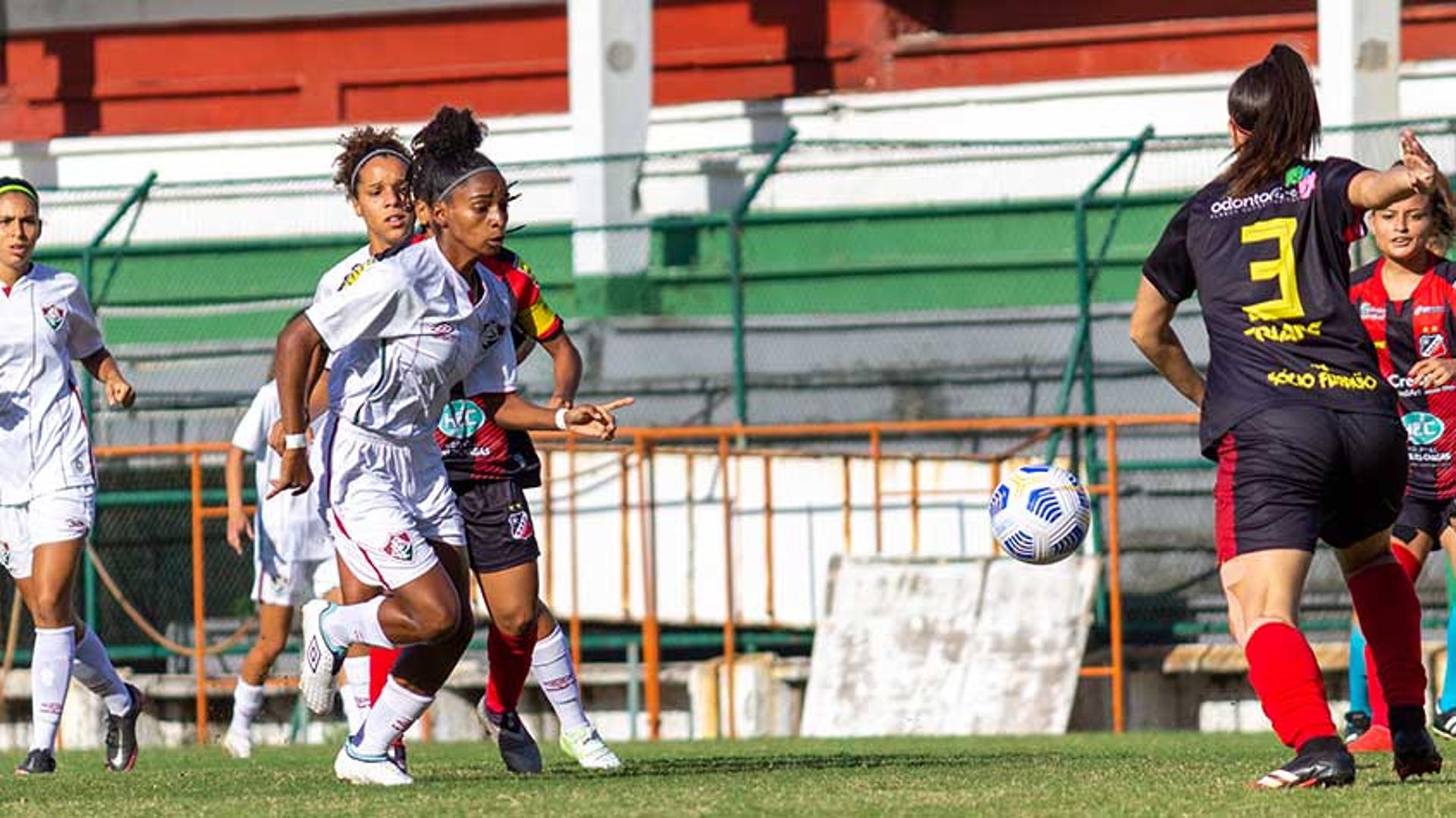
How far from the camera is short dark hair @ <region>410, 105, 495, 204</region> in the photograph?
325 inches

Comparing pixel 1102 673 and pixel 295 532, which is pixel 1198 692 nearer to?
pixel 1102 673

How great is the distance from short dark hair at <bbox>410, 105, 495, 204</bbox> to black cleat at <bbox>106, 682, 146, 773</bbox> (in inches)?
116

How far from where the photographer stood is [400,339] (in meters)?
8.06

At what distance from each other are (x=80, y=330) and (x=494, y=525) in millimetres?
2343

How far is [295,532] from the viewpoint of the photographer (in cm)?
1330

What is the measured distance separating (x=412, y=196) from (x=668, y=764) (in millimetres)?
2229

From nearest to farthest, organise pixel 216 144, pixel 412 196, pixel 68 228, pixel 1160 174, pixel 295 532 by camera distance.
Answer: pixel 412 196 → pixel 295 532 → pixel 1160 174 → pixel 68 228 → pixel 216 144

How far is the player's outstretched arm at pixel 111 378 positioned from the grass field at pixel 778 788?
1316 mm

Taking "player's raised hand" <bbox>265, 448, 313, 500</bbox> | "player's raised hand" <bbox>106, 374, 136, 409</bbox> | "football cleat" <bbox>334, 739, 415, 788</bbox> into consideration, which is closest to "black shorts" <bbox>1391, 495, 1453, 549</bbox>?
"football cleat" <bbox>334, 739, 415, 788</bbox>

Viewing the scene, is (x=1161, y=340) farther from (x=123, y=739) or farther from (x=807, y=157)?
(x=807, y=157)

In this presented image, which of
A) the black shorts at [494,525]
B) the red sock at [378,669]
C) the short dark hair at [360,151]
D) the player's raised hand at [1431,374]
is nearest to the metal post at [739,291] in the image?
the short dark hair at [360,151]

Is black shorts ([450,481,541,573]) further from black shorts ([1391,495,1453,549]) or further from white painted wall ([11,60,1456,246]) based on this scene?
white painted wall ([11,60,1456,246])

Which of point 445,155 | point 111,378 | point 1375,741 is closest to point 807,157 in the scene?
point 1375,741

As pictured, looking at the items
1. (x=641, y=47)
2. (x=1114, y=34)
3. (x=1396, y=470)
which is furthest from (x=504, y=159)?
(x=1396, y=470)
